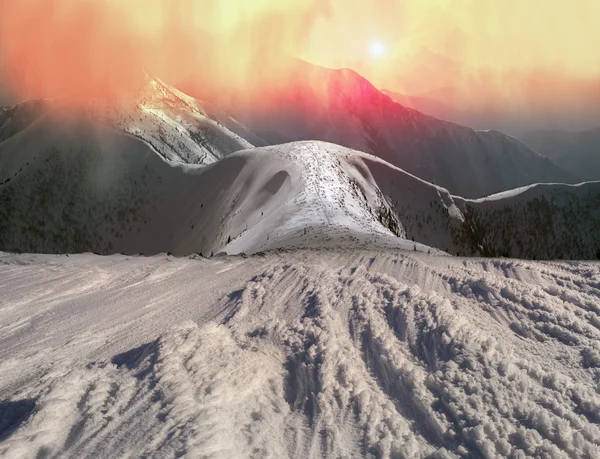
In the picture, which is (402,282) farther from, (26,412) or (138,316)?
(26,412)

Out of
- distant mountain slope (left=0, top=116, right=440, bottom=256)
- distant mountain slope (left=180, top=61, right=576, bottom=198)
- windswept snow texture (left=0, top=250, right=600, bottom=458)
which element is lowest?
windswept snow texture (left=0, top=250, right=600, bottom=458)

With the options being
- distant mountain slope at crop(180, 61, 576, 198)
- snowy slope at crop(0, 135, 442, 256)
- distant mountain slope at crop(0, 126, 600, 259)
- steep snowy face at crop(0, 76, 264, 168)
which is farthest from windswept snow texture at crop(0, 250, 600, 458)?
distant mountain slope at crop(180, 61, 576, 198)

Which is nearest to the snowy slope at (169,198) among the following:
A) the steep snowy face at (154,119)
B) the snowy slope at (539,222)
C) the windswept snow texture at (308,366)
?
the steep snowy face at (154,119)

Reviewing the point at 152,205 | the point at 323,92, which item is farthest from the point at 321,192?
the point at 323,92

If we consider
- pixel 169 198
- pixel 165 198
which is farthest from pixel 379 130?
pixel 169 198

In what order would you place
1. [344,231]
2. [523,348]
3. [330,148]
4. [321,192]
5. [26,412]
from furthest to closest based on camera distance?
[330,148]
[321,192]
[344,231]
[523,348]
[26,412]

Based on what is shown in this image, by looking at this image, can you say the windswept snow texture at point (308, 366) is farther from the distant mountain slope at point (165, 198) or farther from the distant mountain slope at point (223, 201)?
the distant mountain slope at point (223, 201)

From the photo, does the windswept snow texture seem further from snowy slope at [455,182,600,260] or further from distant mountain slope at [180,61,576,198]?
distant mountain slope at [180,61,576,198]

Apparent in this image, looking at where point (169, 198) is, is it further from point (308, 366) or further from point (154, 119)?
point (308, 366)
